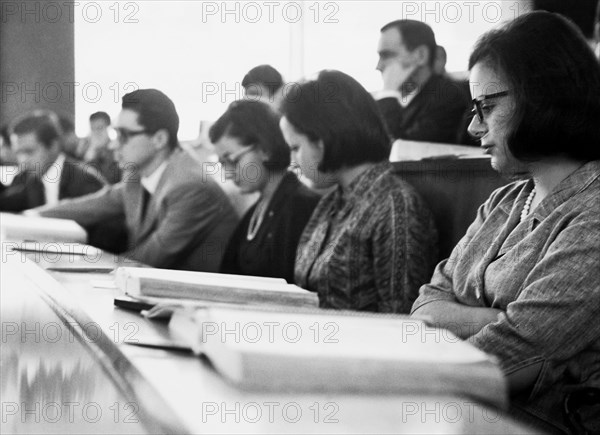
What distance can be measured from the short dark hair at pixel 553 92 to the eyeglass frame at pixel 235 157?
181 centimetres

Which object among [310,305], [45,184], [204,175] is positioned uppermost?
[310,305]

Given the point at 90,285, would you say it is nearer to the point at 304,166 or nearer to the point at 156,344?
the point at 156,344

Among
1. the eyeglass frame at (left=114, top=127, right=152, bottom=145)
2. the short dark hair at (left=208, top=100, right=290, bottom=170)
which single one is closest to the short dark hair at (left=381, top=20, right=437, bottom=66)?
the short dark hair at (left=208, top=100, right=290, bottom=170)

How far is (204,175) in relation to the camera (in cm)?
365

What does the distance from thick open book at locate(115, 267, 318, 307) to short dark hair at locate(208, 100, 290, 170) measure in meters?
1.88

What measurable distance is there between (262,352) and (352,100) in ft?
5.42

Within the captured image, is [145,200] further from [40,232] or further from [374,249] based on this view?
[374,249]

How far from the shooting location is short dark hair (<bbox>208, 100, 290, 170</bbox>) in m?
3.10

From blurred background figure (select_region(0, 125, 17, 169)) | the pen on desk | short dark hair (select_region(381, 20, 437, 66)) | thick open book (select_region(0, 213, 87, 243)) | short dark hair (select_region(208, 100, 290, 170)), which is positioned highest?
short dark hair (select_region(381, 20, 437, 66))

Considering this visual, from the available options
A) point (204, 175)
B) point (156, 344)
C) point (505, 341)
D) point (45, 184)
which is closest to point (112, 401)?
point (156, 344)

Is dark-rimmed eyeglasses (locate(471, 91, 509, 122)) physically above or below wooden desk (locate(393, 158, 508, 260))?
above

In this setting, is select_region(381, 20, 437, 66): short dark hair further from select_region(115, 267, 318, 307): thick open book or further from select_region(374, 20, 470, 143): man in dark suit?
select_region(115, 267, 318, 307): thick open book

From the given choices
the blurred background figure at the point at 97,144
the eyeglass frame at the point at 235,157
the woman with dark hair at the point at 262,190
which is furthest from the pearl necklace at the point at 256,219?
the blurred background figure at the point at 97,144

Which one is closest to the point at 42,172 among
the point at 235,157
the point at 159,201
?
the point at 159,201
